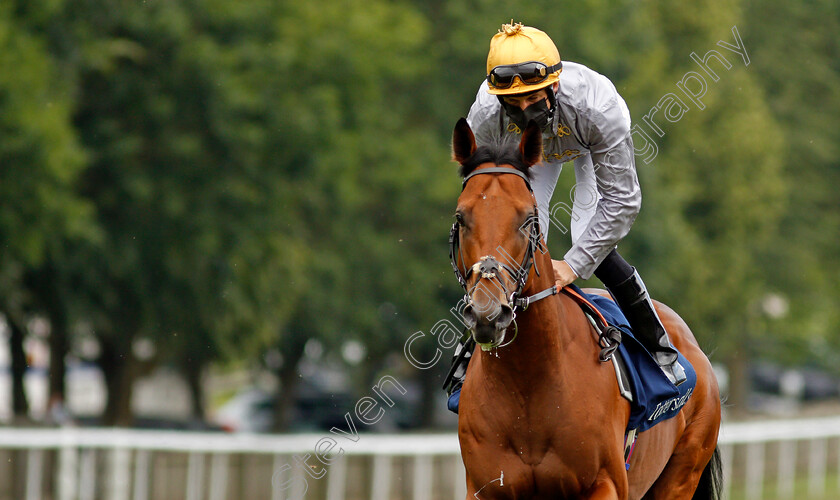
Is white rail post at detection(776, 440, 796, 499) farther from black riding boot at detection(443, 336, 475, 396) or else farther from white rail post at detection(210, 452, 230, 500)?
black riding boot at detection(443, 336, 475, 396)

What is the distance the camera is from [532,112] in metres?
5.79

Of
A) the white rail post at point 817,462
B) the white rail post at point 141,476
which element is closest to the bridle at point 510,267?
Answer: the white rail post at point 141,476

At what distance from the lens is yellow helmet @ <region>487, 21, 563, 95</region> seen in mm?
5617

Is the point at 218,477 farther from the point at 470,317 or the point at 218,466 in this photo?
the point at 470,317

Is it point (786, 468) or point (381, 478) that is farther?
point (786, 468)

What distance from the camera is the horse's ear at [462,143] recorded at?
17.6ft

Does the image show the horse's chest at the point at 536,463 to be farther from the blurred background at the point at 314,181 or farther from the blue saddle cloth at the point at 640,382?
the blurred background at the point at 314,181

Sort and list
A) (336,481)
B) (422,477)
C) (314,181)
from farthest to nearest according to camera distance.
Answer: (314,181), (422,477), (336,481)

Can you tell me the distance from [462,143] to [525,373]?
993 millimetres

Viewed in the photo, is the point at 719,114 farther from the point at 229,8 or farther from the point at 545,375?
the point at 545,375

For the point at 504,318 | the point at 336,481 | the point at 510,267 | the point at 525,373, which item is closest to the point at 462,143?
the point at 510,267

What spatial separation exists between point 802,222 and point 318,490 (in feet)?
84.8

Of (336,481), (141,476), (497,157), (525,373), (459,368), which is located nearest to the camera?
(497,157)

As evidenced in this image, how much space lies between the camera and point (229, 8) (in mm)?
21750
